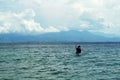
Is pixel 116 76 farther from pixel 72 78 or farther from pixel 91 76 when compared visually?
pixel 72 78

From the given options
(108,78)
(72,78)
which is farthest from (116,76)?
(72,78)

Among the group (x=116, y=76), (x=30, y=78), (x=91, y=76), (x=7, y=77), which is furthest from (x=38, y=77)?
(x=116, y=76)

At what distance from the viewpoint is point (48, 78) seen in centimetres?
3844

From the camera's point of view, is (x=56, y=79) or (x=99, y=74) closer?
(x=56, y=79)

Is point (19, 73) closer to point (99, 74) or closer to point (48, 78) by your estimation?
point (48, 78)

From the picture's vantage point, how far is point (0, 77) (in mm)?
39344

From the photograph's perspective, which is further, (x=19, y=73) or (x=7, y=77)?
(x=19, y=73)

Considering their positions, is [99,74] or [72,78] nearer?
[72,78]

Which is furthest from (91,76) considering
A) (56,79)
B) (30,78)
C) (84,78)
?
(30,78)

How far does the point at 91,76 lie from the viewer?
4019 centimetres

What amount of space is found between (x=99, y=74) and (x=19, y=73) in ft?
34.9

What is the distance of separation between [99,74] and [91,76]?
2325mm

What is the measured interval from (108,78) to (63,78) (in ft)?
17.7

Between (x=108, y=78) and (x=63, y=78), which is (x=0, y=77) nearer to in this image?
(x=63, y=78)
